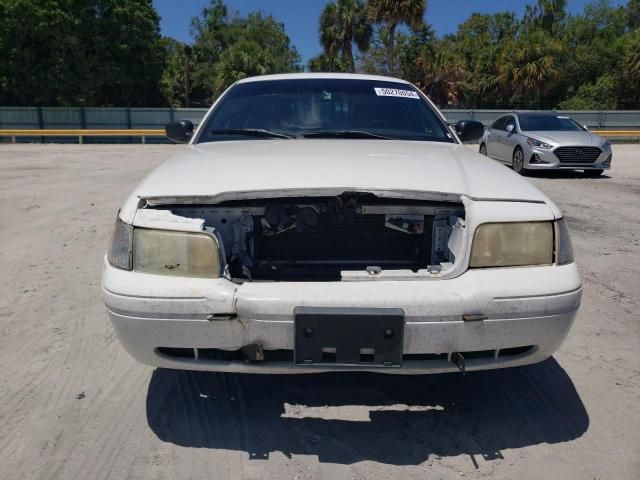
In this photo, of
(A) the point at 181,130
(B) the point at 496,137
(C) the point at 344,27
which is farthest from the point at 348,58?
(A) the point at 181,130

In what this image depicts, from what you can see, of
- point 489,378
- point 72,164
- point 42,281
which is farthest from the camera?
point 72,164

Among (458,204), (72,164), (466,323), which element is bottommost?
(72,164)

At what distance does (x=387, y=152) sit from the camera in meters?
2.91

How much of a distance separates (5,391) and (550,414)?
2.70 meters

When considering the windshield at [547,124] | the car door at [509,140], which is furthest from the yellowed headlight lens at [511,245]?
the windshield at [547,124]

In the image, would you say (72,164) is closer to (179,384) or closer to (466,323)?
(179,384)

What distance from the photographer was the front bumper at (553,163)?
11.1 m

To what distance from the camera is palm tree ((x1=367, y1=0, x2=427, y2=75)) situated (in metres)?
29.9

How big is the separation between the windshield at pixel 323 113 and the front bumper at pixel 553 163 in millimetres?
7996

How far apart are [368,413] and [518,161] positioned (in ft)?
34.6

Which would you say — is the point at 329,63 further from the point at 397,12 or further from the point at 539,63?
the point at 539,63

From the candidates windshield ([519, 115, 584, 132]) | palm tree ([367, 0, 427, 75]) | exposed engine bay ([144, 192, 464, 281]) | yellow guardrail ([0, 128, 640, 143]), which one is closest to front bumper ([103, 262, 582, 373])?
exposed engine bay ([144, 192, 464, 281])

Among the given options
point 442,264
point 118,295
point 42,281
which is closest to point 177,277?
point 118,295

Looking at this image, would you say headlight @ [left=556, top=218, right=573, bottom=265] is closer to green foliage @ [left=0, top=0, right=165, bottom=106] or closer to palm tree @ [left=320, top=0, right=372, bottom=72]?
green foliage @ [left=0, top=0, right=165, bottom=106]
